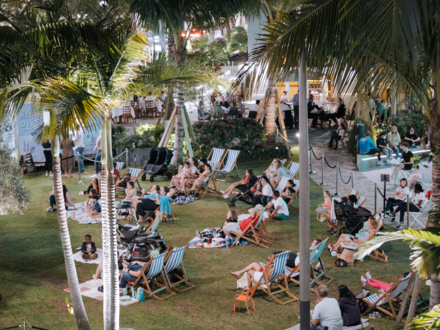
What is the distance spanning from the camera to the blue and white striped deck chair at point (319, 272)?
29.7ft

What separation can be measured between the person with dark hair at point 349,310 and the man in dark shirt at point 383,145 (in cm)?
1089

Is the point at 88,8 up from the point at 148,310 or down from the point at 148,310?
up

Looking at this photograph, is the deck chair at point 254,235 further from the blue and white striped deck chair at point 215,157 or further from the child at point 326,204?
the blue and white striped deck chair at point 215,157

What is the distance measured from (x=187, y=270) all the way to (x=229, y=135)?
9141 millimetres

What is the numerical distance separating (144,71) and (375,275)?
17.7 feet

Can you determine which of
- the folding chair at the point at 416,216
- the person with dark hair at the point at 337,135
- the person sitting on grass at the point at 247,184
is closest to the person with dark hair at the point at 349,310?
Result: the folding chair at the point at 416,216

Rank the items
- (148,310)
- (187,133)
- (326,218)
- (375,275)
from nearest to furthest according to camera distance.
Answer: (148,310)
(375,275)
(326,218)
(187,133)

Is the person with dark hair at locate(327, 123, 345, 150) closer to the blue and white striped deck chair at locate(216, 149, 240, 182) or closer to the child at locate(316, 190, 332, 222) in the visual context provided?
the blue and white striped deck chair at locate(216, 149, 240, 182)

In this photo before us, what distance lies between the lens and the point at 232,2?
13062 mm

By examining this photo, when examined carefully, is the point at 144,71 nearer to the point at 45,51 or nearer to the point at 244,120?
the point at 45,51

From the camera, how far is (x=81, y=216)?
1312cm

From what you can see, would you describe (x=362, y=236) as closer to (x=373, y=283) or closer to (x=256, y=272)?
(x=373, y=283)

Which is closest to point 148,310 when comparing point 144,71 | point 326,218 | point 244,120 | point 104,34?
point 144,71

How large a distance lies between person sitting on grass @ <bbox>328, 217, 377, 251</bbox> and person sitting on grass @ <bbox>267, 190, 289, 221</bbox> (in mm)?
2302
